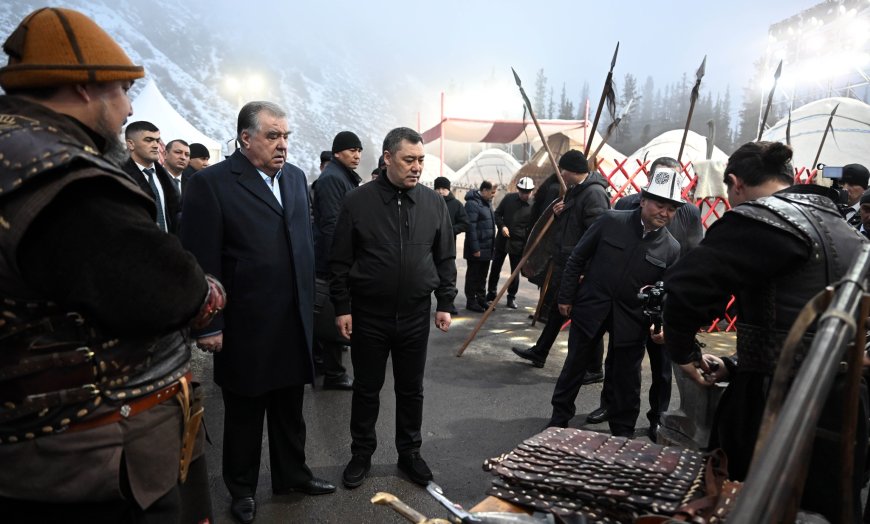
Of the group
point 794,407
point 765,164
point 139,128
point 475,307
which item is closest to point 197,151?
point 139,128

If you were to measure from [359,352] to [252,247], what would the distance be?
2.98 feet

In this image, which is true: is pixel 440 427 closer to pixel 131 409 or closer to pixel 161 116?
pixel 131 409

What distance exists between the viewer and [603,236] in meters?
3.53

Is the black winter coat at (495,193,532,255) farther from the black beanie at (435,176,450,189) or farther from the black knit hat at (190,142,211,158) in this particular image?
the black knit hat at (190,142,211,158)

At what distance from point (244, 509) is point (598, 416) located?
2662mm

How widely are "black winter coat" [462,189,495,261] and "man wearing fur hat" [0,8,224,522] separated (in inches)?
259

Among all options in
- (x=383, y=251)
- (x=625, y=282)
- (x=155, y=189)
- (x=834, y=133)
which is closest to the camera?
(x=383, y=251)

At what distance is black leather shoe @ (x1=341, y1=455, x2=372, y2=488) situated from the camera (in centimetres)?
315

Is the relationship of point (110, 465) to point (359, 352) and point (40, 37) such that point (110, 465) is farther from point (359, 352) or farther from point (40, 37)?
point (359, 352)

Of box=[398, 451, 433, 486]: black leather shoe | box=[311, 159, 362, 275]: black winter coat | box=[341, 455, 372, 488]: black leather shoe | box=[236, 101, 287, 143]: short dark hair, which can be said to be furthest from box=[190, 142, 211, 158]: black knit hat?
box=[398, 451, 433, 486]: black leather shoe

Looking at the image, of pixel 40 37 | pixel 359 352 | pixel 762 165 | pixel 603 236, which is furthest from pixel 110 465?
pixel 603 236

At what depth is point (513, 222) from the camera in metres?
7.80

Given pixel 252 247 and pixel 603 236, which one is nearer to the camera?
pixel 252 247

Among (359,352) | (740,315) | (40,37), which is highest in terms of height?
(40,37)
